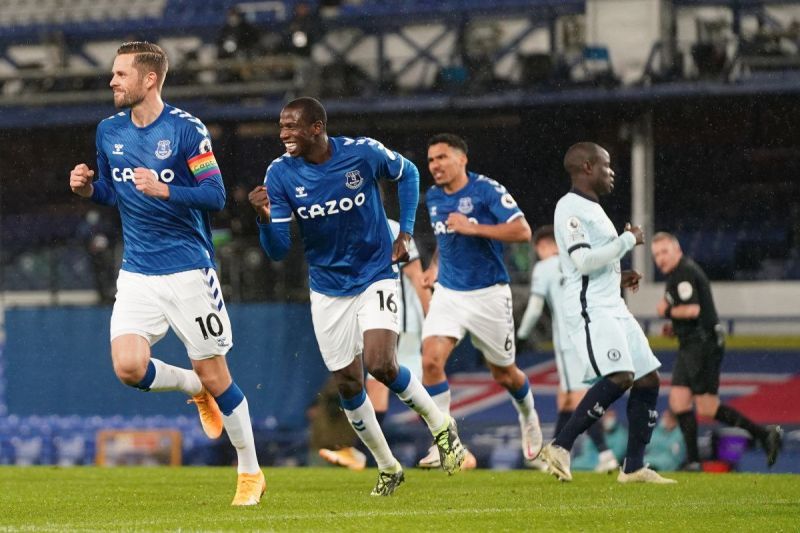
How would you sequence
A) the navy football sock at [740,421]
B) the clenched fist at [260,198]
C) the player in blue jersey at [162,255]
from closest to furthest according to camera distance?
1. the clenched fist at [260,198]
2. the player in blue jersey at [162,255]
3. the navy football sock at [740,421]

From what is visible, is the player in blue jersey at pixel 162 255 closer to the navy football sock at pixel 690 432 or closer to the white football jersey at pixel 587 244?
the white football jersey at pixel 587 244

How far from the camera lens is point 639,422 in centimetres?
876

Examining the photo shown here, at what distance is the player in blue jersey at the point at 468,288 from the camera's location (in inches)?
380

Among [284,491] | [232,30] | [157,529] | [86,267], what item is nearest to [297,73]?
[232,30]

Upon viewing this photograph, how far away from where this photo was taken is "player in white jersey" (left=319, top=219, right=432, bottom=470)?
10586mm

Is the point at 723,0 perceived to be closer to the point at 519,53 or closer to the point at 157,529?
the point at 519,53

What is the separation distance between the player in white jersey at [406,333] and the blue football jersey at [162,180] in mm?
3258

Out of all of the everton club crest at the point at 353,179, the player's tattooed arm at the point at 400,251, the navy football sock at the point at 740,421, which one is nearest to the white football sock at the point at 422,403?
the player's tattooed arm at the point at 400,251

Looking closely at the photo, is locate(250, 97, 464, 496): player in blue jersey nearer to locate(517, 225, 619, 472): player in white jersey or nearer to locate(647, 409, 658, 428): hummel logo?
locate(647, 409, 658, 428): hummel logo

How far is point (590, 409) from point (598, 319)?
0.51 m

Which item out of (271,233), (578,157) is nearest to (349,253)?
(271,233)

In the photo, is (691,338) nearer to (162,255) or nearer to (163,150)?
(162,255)

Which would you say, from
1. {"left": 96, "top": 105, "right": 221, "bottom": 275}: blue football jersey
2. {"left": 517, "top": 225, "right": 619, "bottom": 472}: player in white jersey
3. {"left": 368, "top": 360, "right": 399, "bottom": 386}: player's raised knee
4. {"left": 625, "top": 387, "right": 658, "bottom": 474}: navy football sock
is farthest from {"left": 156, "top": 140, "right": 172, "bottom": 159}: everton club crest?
{"left": 517, "top": 225, "right": 619, "bottom": 472}: player in white jersey

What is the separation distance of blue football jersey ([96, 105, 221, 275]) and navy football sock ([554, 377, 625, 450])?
7.99ft
